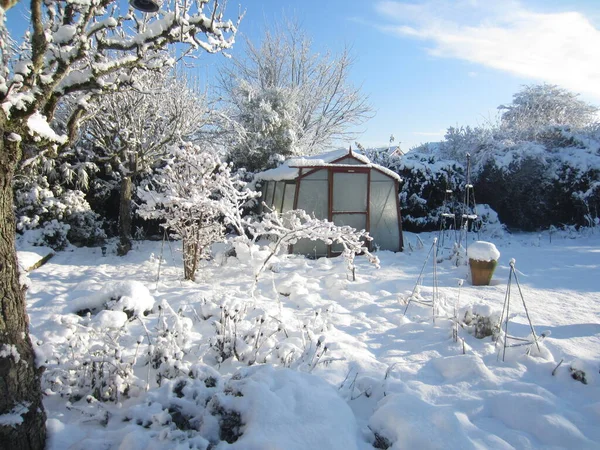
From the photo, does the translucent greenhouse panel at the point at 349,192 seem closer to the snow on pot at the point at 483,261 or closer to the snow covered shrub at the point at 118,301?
the snow on pot at the point at 483,261

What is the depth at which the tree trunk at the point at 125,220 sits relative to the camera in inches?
314

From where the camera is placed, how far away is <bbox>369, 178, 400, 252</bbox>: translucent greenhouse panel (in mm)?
9086

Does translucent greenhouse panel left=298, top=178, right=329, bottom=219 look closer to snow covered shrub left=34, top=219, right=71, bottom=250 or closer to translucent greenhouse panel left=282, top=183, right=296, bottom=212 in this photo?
translucent greenhouse panel left=282, top=183, right=296, bottom=212

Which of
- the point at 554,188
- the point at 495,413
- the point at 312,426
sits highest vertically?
the point at 554,188

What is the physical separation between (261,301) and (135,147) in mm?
5031

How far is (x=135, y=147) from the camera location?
798cm

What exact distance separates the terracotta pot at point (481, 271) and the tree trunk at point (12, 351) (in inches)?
229

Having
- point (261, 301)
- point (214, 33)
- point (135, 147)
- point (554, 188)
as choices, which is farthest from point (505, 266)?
point (135, 147)

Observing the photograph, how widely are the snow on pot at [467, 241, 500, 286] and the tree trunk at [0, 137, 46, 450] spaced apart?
577 cm

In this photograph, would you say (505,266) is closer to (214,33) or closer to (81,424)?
(214,33)

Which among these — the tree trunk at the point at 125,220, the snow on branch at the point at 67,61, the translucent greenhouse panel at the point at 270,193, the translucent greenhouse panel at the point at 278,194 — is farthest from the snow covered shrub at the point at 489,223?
the snow on branch at the point at 67,61

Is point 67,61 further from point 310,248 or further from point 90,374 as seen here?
point 310,248

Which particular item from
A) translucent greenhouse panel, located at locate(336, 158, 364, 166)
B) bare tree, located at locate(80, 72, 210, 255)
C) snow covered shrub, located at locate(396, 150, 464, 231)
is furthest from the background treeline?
bare tree, located at locate(80, 72, 210, 255)

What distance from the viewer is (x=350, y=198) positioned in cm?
894
